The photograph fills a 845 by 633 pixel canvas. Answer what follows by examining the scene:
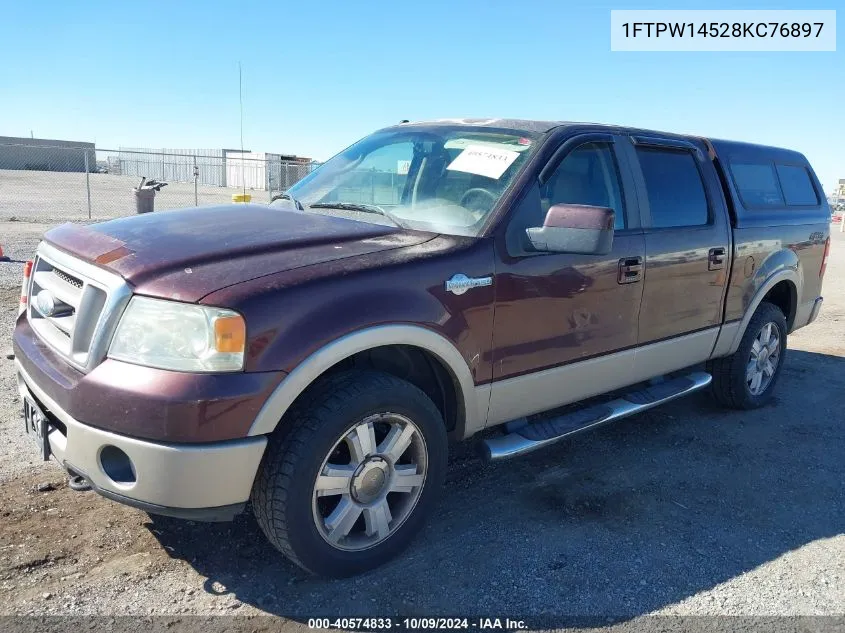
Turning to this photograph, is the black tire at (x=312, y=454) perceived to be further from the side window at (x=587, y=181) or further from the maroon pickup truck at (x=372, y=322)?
the side window at (x=587, y=181)

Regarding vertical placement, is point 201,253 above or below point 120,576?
above

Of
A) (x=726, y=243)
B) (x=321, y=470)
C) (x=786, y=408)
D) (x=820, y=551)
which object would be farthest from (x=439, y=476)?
(x=786, y=408)

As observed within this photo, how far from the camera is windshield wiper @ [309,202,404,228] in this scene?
340 centimetres

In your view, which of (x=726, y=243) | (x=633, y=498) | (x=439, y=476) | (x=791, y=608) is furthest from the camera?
(x=726, y=243)

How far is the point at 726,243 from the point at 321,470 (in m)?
3.22

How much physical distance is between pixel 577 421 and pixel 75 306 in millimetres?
2508

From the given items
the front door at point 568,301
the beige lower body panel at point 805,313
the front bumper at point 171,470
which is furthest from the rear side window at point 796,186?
the front bumper at point 171,470

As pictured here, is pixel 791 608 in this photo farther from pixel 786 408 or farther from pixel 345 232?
pixel 786 408

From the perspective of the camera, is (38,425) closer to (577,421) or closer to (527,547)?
(527,547)

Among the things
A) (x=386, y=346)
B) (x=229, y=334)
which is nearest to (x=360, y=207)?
(x=386, y=346)

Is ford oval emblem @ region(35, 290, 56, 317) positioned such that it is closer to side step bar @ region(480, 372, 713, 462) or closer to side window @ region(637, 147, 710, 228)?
side step bar @ region(480, 372, 713, 462)

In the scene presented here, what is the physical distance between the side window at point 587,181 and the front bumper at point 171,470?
75.5 inches

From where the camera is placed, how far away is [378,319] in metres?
2.72

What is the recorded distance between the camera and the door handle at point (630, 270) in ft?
12.3
